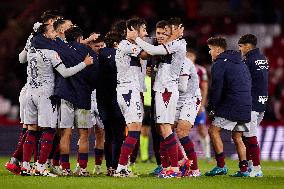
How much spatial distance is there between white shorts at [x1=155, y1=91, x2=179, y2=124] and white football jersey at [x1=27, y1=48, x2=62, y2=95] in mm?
1567

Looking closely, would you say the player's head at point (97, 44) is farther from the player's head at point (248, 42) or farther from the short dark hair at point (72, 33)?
the player's head at point (248, 42)

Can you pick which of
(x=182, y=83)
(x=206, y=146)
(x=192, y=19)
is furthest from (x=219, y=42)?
(x=192, y=19)

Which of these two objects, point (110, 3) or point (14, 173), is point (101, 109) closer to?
point (14, 173)

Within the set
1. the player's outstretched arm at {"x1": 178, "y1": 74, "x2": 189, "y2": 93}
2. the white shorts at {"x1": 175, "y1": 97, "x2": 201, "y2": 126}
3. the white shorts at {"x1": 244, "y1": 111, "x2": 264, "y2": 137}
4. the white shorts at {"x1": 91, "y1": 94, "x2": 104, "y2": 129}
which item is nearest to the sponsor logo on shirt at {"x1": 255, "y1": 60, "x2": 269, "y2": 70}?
the white shorts at {"x1": 244, "y1": 111, "x2": 264, "y2": 137}

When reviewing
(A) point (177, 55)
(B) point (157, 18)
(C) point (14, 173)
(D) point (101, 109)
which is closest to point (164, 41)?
(A) point (177, 55)

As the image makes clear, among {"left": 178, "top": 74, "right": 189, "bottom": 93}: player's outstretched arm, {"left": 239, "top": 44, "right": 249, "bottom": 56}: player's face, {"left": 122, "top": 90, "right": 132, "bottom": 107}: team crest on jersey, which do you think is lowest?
{"left": 122, "top": 90, "right": 132, "bottom": 107}: team crest on jersey

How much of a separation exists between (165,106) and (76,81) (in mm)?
1412

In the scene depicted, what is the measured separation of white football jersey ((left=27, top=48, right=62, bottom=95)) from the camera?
1305cm

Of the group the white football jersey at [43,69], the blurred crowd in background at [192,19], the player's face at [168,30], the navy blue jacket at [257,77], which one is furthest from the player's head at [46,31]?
the blurred crowd in background at [192,19]

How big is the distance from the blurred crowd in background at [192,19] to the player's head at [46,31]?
35.5ft

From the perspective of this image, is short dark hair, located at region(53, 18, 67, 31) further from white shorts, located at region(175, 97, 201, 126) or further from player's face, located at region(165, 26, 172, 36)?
white shorts, located at region(175, 97, 201, 126)

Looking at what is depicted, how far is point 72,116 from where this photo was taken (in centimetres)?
1334

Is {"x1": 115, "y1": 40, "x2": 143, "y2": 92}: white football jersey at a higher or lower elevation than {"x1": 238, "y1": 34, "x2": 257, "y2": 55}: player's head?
lower

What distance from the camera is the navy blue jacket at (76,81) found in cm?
1321
